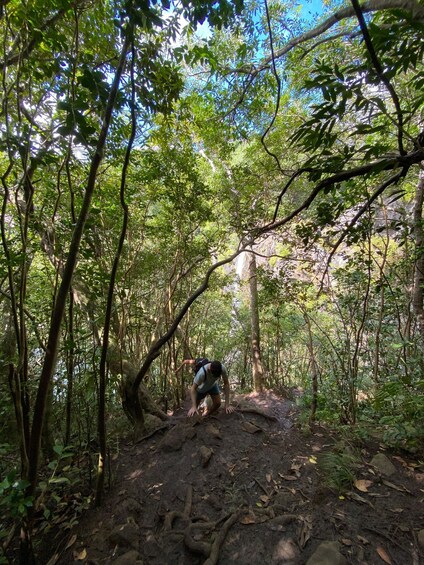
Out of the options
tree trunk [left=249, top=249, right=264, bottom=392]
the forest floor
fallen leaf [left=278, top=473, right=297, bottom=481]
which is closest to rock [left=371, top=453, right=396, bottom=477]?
the forest floor

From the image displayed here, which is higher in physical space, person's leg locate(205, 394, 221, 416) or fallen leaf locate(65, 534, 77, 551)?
person's leg locate(205, 394, 221, 416)

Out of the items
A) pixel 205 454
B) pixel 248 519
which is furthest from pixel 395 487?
pixel 205 454

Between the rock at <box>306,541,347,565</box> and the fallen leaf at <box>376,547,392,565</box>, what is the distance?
333 mm

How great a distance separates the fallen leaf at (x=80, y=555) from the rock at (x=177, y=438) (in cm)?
152

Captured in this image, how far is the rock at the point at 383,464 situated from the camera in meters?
3.31

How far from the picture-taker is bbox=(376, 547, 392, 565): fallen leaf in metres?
2.25

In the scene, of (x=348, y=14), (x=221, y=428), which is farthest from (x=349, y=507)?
(x=348, y=14)

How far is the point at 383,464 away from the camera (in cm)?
341

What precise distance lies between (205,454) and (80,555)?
5.45ft

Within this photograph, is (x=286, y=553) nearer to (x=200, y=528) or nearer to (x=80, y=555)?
(x=200, y=528)

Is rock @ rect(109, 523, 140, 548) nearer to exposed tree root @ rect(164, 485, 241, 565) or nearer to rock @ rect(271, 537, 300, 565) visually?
exposed tree root @ rect(164, 485, 241, 565)

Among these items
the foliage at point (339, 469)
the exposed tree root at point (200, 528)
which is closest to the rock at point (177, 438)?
the exposed tree root at point (200, 528)

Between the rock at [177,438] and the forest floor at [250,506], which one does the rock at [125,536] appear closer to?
the forest floor at [250,506]

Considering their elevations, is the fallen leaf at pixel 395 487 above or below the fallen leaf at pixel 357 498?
below
